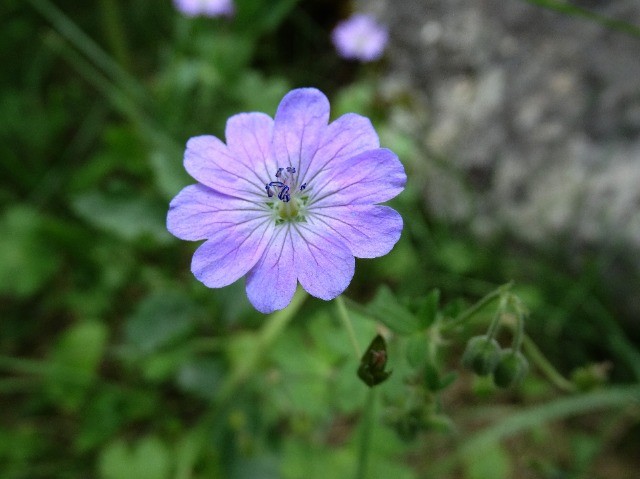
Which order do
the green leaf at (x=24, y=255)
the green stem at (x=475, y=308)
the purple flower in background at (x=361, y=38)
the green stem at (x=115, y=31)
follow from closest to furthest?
1. the green stem at (x=475, y=308)
2. the green leaf at (x=24, y=255)
3. the green stem at (x=115, y=31)
4. the purple flower in background at (x=361, y=38)

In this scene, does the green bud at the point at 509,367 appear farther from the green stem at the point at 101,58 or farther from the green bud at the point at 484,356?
the green stem at the point at 101,58

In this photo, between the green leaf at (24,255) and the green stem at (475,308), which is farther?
the green leaf at (24,255)

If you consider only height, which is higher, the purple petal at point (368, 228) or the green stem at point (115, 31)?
the green stem at point (115, 31)

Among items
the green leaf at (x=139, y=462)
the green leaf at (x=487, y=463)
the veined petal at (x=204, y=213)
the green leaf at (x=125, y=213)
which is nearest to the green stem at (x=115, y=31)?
the green leaf at (x=125, y=213)

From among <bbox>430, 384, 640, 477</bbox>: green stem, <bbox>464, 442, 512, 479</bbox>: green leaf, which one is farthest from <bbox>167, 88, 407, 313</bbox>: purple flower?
<bbox>464, 442, 512, 479</bbox>: green leaf

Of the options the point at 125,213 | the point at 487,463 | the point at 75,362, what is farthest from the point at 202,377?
the point at 487,463

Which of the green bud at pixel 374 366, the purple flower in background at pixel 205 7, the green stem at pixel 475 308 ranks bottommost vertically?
the green bud at pixel 374 366

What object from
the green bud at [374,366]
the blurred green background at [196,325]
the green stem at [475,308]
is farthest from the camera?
the blurred green background at [196,325]
